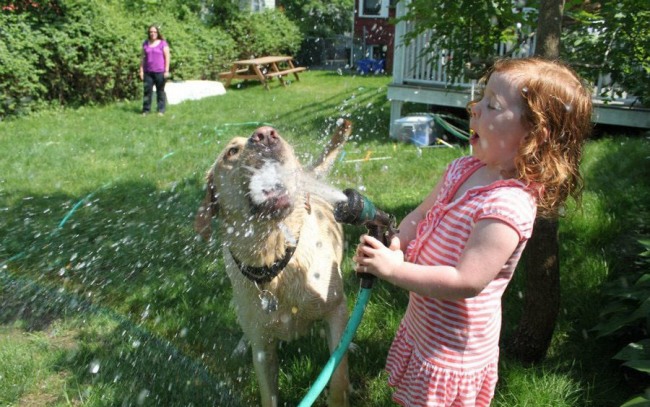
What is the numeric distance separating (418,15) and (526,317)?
7.07ft

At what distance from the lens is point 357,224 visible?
2152 mm

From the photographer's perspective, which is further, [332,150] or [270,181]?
[332,150]

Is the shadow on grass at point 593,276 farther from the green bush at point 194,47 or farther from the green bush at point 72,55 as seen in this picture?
the green bush at point 194,47

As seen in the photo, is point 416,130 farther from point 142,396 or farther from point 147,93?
point 147,93

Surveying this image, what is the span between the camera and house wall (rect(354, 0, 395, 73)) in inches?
1025

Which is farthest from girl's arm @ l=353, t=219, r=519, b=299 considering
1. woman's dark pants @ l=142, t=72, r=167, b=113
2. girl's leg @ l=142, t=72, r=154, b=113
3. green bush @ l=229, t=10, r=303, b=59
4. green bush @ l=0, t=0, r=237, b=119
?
green bush @ l=229, t=10, r=303, b=59

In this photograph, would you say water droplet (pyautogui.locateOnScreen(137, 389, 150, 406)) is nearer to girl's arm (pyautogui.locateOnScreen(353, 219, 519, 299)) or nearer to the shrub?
girl's arm (pyautogui.locateOnScreen(353, 219, 519, 299))

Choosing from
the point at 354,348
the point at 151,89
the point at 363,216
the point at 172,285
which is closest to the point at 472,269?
the point at 363,216

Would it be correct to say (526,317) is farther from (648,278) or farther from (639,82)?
(639,82)

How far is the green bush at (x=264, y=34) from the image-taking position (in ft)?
71.3

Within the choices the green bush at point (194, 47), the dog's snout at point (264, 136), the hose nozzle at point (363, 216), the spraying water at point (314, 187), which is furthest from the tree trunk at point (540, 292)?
the green bush at point (194, 47)

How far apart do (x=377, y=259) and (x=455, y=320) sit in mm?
416

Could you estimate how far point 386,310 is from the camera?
386cm

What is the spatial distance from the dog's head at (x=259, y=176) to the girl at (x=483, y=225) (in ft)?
2.42
